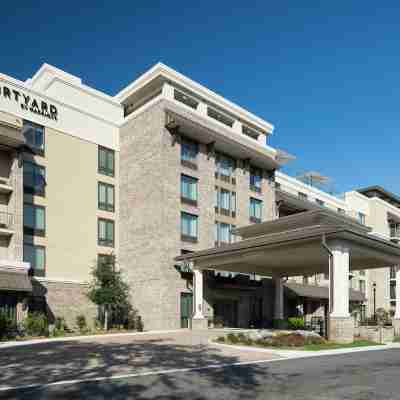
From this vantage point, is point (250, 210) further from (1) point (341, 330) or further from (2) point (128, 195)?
(1) point (341, 330)

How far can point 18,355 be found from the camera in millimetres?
17391

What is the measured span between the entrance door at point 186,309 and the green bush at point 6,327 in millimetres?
12017

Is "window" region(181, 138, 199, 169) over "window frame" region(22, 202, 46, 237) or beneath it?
over

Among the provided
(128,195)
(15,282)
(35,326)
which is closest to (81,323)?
(35,326)

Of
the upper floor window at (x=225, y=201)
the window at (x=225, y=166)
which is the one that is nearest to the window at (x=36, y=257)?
the upper floor window at (x=225, y=201)

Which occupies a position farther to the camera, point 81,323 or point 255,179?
point 255,179

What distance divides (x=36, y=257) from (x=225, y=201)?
16.3 metres

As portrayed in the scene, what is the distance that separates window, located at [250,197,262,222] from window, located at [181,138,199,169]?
7.90 m

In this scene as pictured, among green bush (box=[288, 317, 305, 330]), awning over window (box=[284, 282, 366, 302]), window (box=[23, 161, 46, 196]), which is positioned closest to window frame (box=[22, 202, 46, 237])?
window (box=[23, 161, 46, 196])

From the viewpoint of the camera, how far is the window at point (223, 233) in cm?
3850

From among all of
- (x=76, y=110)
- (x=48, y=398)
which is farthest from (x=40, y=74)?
(x=48, y=398)

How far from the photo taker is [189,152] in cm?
3734

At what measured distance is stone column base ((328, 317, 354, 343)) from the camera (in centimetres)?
2336

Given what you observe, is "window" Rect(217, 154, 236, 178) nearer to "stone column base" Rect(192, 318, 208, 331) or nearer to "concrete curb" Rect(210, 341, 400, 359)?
"stone column base" Rect(192, 318, 208, 331)
